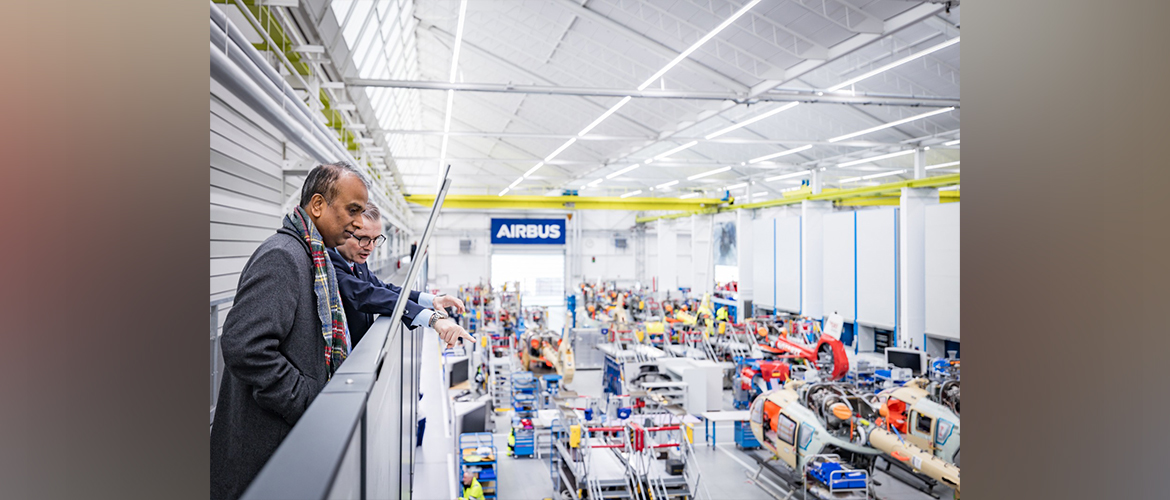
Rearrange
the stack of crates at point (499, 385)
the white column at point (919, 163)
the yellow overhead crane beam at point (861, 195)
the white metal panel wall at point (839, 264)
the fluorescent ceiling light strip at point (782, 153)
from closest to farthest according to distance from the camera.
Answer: the stack of crates at point (499, 385), the yellow overhead crane beam at point (861, 195), the white column at point (919, 163), the fluorescent ceiling light strip at point (782, 153), the white metal panel wall at point (839, 264)

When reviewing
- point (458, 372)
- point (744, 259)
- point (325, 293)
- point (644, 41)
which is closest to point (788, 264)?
point (744, 259)

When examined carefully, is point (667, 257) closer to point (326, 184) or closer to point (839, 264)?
point (839, 264)

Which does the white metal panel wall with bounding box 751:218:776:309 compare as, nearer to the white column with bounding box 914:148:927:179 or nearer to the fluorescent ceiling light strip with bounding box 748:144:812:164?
the fluorescent ceiling light strip with bounding box 748:144:812:164

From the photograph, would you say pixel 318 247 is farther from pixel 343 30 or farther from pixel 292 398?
pixel 343 30

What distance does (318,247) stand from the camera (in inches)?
78.0

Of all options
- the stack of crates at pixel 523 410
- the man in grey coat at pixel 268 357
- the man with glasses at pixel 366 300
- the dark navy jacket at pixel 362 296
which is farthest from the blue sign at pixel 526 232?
the man in grey coat at pixel 268 357

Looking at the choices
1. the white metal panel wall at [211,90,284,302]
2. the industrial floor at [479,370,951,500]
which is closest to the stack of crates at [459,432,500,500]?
the industrial floor at [479,370,951,500]

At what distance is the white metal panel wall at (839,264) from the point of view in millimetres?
22202

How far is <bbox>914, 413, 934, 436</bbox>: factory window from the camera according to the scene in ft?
32.1

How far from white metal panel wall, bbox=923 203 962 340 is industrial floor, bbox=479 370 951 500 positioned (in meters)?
8.54

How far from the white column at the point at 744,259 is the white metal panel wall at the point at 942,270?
390 inches


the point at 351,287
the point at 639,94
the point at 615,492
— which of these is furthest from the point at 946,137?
the point at 351,287

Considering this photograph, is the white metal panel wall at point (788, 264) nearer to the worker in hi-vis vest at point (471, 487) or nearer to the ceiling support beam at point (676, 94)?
the ceiling support beam at point (676, 94)
